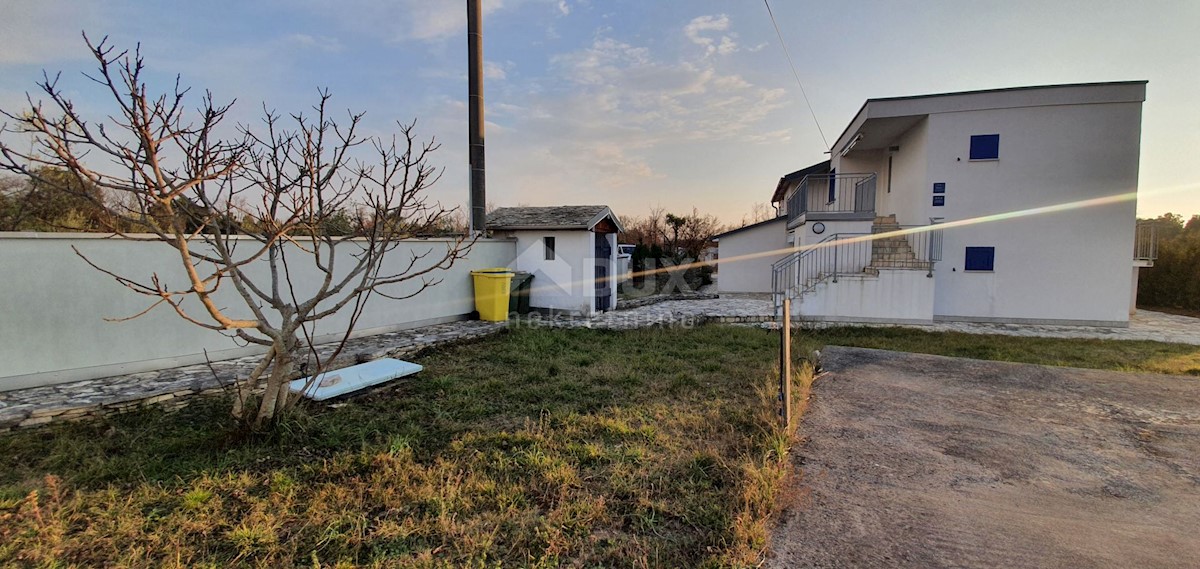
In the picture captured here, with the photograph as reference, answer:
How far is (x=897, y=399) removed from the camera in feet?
15.8

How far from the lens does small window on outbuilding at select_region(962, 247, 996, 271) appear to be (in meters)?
11.2

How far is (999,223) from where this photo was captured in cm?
1112

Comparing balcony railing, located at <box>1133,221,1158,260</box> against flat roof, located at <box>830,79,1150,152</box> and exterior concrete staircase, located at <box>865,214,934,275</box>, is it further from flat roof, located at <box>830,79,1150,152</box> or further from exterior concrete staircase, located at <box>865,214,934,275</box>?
exterior concrete staircase, located at <box>865,214,934,275</box>

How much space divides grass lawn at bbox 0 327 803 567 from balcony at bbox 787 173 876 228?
819cm

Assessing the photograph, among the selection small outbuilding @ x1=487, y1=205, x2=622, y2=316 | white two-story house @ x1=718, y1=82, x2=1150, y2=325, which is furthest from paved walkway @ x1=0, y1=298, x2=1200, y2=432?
white two-story house @ x1=718, y1=82, x2=1150, y2=325

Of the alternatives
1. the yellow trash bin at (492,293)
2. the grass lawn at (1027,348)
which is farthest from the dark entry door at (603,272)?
the grass lawn at (1027,348)

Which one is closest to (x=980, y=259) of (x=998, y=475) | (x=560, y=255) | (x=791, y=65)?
(x=791, y=65)

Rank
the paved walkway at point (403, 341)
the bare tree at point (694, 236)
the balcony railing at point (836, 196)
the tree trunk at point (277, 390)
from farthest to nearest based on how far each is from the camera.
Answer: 1. the bare tree at point (694, 236)
2. the balcony railing at point (836, 196)
3. the paved walkway at point (403, 341)
4. the tree trunk at point (277, 390)

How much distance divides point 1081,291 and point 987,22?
22.0 feet

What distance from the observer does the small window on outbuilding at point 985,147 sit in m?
11.0

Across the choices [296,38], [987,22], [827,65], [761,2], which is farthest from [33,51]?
[987,22]

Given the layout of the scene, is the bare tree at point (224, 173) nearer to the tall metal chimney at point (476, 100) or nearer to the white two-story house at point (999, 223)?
the tall metal chimney at point (476, 100)

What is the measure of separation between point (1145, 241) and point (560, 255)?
54.0ft

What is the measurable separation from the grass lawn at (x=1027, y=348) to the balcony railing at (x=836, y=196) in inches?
143
